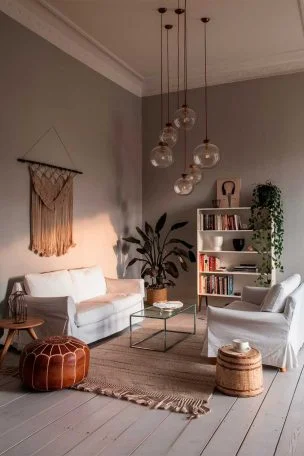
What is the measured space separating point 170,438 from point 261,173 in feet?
15.5

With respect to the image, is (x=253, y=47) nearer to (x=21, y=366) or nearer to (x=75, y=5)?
(x=75, y=5)

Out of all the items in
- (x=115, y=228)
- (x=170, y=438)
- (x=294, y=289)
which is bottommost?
(x=170, y=438)

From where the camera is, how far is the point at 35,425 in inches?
107

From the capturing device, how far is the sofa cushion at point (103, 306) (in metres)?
4.31

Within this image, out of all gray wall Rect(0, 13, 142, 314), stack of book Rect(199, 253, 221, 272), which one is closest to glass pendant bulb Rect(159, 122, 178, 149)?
gray wall Rect(0, 13, 142, 314)

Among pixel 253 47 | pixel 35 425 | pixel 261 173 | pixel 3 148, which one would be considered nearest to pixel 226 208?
pixel 261 173

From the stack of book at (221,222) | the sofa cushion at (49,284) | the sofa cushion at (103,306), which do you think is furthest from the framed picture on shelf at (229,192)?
the sofa cushion at (49,284)

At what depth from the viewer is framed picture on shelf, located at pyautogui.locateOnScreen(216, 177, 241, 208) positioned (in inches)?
257

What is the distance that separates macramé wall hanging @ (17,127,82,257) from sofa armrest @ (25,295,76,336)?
0.85 meters

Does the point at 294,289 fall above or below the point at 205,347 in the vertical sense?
above

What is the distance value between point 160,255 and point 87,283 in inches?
67.7

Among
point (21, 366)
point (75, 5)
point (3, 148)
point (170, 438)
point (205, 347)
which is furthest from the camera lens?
point (75, 5)

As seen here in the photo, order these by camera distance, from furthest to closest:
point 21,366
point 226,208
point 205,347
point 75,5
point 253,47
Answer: point 226,208
point 253,47
point 75,5
point 205,347
point 21,366

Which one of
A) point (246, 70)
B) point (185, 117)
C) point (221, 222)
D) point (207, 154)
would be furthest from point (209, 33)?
point (221, 222)
